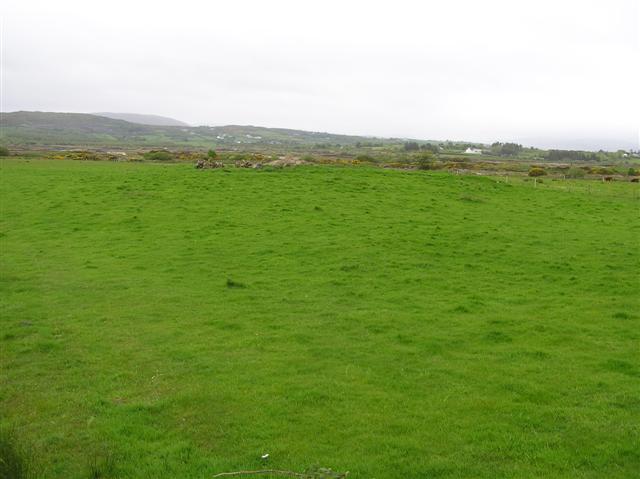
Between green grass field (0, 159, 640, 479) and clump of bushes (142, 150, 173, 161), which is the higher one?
clump of bushes (142, 150, 173, 161)

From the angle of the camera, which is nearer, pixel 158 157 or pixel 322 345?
pixel 322 345

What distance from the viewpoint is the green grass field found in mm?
8617

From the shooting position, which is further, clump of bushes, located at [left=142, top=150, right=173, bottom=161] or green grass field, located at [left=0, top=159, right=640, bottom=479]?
clump of bushes, located at [left=142, top=150, right=173, bottom=161]

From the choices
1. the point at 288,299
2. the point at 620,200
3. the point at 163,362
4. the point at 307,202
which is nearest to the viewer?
the point at 163,362

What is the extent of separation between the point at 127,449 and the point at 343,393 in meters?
4.02

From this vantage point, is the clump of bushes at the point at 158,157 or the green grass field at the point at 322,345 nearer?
the green grass field at the point at 322,345

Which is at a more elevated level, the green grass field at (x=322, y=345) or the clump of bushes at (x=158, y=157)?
the clump of bushes at (x=158, y=157)

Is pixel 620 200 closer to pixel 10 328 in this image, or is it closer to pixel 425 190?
pixel 425 190

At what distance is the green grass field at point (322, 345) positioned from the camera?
28.3ft

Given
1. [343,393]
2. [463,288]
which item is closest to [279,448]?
[343,393]

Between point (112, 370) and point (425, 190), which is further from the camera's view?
point (425, 190)

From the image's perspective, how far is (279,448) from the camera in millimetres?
8609

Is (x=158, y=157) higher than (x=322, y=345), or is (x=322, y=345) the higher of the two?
(x=158, y=157)

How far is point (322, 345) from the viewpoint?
13125 mm
